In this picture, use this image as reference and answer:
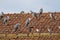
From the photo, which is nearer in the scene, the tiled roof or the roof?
the tiled roof

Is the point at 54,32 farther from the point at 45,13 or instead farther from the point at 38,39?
the point at 45,13

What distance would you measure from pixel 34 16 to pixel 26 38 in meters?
1.89

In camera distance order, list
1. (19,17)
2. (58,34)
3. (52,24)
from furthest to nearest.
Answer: (19,17) → (52,24) → (58,34)

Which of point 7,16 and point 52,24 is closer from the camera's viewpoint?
point 52,24

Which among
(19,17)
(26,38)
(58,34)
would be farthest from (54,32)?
(19,17)

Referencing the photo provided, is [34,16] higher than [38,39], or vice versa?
[34,16]

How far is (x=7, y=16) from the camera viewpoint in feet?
53.8

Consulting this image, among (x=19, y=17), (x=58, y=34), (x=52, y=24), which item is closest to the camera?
(x=58, y=34)

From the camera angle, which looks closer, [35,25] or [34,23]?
[35,25]

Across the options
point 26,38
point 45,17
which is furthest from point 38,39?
point 45,17

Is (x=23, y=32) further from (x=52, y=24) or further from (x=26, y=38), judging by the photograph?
(x=52, y=24)

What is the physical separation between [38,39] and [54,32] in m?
0.91

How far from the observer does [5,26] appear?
611 inches

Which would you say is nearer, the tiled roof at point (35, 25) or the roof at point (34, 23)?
the tiled roof at point (35, 25)
